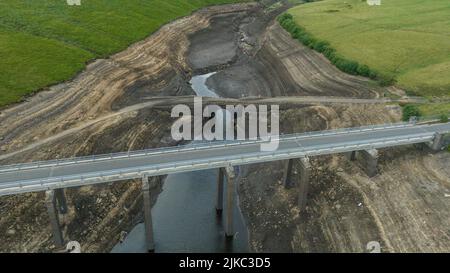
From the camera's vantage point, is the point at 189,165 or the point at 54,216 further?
the point at 189,165

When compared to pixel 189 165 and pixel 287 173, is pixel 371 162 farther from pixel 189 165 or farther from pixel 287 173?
pixel 189 165

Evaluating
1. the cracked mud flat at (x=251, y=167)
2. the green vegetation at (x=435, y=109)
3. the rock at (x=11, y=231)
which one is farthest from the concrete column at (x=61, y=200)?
the green vegetation at (x=435, y=109)

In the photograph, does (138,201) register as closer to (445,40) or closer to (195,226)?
(195,226)

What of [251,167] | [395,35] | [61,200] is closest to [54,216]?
[61,200]

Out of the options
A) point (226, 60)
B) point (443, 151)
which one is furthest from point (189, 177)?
point (226, 60)

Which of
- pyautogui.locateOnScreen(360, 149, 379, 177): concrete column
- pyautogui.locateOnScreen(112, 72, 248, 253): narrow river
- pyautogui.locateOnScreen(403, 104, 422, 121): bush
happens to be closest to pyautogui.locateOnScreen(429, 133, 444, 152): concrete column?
pyautogui.locateOnScreen(403, 104, 422, 121): bush

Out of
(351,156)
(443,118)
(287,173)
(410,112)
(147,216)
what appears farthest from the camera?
(410,112)

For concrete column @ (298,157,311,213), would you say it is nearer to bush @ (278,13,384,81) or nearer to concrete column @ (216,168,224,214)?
concrete column @ (216,168,224,214)
